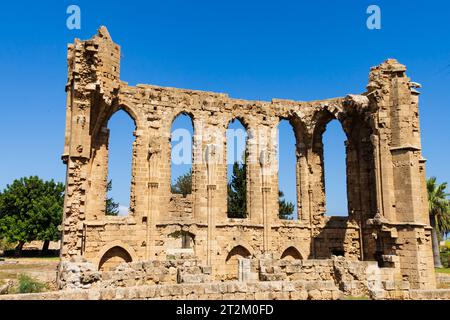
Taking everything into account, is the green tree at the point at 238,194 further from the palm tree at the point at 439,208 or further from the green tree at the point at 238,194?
the palm tree at the point at 439,208

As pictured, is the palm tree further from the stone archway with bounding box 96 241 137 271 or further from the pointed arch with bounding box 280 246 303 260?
the stone archway with bounding box 96 241 137 271

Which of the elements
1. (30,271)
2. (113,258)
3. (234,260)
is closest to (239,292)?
(113,258)

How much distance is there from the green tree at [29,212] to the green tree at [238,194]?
59.1 ft

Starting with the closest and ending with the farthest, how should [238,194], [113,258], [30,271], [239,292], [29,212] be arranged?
[239,292], [113,258], [30,271], [238,194], [29,212]

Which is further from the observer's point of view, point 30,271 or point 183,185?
point 183,185

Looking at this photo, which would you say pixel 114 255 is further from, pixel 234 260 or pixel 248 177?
pixel 248 177

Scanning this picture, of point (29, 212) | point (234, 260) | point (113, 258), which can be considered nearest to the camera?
point (113, 258)

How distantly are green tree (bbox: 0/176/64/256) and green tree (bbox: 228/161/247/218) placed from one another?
18.0 meters

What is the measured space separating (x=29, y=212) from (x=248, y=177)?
2746cm

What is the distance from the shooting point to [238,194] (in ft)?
105

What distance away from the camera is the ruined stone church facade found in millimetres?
17016

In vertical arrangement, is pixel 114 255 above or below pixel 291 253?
above

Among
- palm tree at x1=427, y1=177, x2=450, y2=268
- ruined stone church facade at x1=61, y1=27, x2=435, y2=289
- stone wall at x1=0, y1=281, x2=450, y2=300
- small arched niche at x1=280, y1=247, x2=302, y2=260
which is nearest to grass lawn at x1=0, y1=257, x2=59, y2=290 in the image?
ruined stone church facade at x1=61, y1=27, x2=435, y2=289
